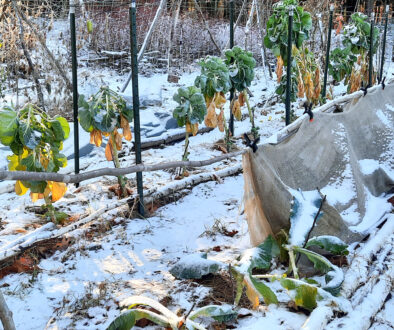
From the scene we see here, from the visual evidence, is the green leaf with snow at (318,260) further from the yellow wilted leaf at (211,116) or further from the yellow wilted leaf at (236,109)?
the yellow wilted leaf at (236,109)

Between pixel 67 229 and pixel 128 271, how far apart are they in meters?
0.55

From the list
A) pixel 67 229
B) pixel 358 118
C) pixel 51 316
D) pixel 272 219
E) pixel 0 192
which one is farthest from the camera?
pixel 0 192

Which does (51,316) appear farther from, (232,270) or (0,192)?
(0,192)

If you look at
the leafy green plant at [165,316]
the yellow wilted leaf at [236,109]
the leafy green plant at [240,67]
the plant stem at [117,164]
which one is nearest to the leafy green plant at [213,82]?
the leafy green plant at [240,67]

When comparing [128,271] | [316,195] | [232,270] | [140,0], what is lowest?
[128,271]

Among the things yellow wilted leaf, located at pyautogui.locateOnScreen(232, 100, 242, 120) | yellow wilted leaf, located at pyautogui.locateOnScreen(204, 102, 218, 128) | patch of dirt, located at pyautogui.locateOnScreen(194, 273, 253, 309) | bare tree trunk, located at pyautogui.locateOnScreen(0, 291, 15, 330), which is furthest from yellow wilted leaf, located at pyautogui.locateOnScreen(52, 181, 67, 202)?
yellow wilted leaf, located at pyautogui.locateOnScreen(232, 100, 242, 120)

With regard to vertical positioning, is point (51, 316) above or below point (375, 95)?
below

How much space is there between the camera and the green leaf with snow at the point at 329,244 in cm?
250

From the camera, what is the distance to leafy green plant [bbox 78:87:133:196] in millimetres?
3465

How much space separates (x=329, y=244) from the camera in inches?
99.0

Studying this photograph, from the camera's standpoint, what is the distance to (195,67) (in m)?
9.66

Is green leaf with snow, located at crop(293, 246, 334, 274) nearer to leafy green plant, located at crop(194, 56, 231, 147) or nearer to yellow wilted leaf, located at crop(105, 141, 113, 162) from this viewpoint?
yellow wilted leaf, located at crop(105, 141, 113, 162)

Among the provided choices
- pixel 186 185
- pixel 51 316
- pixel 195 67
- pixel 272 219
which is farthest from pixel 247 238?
pixel 195 67

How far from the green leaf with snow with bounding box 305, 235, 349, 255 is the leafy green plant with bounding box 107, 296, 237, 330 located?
0.65 meters
